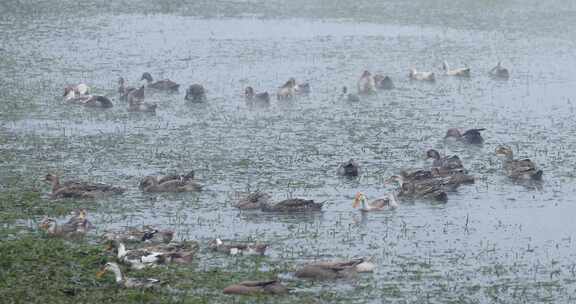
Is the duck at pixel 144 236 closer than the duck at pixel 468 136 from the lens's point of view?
Yes

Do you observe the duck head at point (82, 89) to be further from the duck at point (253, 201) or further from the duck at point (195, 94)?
the duck at point (253, 201)

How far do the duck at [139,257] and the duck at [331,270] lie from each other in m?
1.81

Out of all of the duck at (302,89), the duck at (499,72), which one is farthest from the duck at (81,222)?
the duck at (499,72)

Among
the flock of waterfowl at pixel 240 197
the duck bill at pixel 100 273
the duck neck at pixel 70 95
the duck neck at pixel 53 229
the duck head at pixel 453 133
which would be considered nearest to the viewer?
the duck bill at pixel 100 273

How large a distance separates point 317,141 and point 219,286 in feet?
28.7

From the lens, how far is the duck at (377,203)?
1773cm

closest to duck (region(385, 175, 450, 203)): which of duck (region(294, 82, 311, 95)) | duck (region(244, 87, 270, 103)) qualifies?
duck (region(244, 87, 270, 103))

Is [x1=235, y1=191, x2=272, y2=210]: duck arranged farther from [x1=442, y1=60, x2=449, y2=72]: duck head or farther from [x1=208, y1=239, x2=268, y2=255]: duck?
[x1=442, y1=60, x2=449, y2=72]: duck head

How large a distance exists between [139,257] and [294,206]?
11.3 ft

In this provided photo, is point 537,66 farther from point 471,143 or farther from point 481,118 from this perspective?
point 471,143

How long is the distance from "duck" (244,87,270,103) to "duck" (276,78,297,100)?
0.46 m

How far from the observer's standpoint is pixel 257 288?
44.6ft

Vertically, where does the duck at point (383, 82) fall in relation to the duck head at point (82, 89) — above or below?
below

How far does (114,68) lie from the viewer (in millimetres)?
30141
